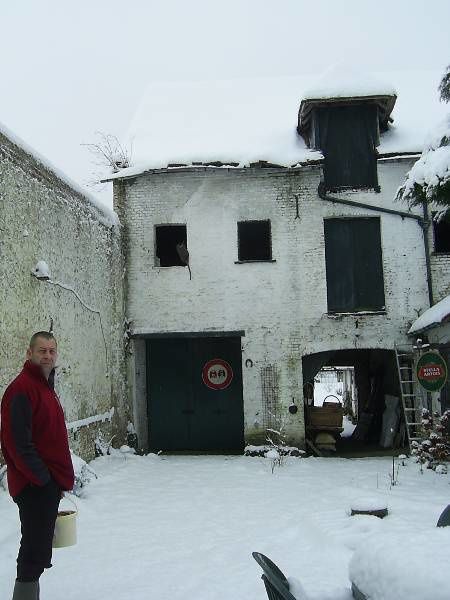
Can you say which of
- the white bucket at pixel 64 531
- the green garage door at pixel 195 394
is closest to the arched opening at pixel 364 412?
the green garage door at pixel 195 394

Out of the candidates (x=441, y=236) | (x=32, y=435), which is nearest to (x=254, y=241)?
(x=441, y=236)

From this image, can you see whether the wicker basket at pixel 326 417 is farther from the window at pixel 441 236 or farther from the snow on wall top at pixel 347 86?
the snow on wall top at pixel 347 86

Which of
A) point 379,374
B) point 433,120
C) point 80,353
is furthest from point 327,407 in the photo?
point 433,120

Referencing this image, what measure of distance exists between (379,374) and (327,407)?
344cm

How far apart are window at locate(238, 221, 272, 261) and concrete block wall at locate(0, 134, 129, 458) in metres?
2.74

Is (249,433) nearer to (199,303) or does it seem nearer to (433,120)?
(199,303)

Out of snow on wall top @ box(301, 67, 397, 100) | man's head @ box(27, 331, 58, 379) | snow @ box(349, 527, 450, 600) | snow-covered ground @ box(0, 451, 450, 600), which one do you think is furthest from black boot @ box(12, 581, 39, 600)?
snow on wall top @ box(301, 67, 397, 100)

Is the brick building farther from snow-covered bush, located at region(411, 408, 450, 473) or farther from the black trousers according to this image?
the black trousers

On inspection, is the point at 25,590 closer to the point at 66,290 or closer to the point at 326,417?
the point at 66,290

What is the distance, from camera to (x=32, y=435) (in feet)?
11.2

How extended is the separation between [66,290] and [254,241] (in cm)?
525

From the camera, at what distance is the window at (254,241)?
12352 millimetres

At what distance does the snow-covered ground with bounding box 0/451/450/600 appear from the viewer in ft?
13.6

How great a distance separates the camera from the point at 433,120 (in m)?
12.7
